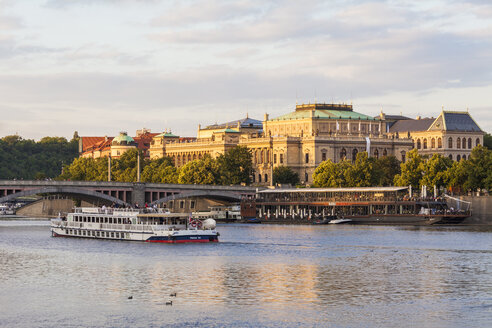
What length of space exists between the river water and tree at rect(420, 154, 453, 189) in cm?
5704

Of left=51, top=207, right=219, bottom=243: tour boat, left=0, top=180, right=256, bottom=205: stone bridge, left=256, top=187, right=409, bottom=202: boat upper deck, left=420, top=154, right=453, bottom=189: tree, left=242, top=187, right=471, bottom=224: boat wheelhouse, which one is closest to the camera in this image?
left=51, top=207, right=219, bottom=243: tour boat

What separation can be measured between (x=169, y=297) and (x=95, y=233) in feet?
191

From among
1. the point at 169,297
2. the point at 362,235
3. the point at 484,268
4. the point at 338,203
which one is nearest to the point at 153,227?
the point at 362,235

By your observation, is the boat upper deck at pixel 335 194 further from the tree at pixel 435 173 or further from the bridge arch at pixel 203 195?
the tree at pixel 435 173

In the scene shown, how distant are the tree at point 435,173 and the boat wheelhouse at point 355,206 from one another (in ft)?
20.2

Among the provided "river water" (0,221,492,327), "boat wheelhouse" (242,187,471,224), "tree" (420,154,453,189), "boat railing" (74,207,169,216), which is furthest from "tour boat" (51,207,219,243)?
"tree" (420,154,453,189)

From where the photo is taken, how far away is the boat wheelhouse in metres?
163

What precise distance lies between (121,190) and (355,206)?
35457 millimetres

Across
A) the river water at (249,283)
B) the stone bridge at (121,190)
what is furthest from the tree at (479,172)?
the river water at (249,283)

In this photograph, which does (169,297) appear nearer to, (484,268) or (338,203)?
(484,268)

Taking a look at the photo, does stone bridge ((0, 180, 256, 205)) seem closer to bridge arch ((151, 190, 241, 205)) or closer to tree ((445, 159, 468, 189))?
bridge arch ((151, 190, 241, 205))

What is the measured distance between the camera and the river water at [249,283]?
210ft

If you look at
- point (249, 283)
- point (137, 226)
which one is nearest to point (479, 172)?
point (137, 226)

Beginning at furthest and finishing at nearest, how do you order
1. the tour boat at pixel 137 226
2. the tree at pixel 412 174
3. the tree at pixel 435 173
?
the tree at pixel 412 174
the tree at pixel 435 173
the tour boat at pixel 137 226
